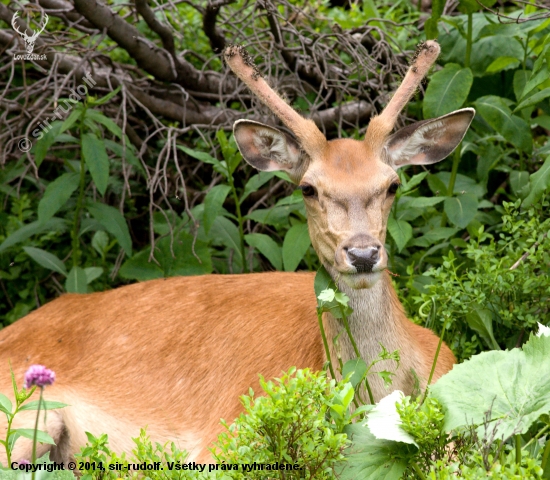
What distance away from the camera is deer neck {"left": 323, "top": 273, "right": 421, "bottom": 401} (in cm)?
413

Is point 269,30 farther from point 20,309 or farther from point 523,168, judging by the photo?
point 20,309

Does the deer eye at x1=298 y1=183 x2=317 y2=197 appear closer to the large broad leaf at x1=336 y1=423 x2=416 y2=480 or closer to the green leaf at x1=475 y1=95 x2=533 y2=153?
the large broad leaf at x1=336 y1=423 x2=416 y2=480

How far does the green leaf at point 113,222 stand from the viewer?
19.0ft

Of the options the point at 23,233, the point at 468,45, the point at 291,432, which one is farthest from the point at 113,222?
the point at 291,432

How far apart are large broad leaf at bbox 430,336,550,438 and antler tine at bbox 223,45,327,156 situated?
4.98 ft

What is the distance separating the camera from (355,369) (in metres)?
3.80

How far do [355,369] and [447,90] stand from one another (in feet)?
8.35

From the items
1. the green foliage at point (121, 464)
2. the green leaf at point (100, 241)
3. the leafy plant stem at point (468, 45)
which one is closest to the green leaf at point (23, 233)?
the green leaf at point (100, 241)

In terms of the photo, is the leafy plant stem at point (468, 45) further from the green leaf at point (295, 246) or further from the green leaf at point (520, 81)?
the green leaf at point (295, 246)

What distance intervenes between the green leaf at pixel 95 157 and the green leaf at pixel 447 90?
6.91ft

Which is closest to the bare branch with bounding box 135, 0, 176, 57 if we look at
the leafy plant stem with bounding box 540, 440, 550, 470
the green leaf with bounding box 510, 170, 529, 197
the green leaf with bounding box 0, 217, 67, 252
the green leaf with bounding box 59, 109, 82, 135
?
the green leaf with bounding box 59, 109, 82, 135

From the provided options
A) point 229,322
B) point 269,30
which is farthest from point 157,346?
point 269,30

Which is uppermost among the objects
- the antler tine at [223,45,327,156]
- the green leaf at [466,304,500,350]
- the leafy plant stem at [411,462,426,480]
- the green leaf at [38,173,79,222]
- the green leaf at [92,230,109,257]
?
the antler tine at [223,45,327,156]

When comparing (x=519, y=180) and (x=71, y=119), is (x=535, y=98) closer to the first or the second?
(x=519, y=180)
